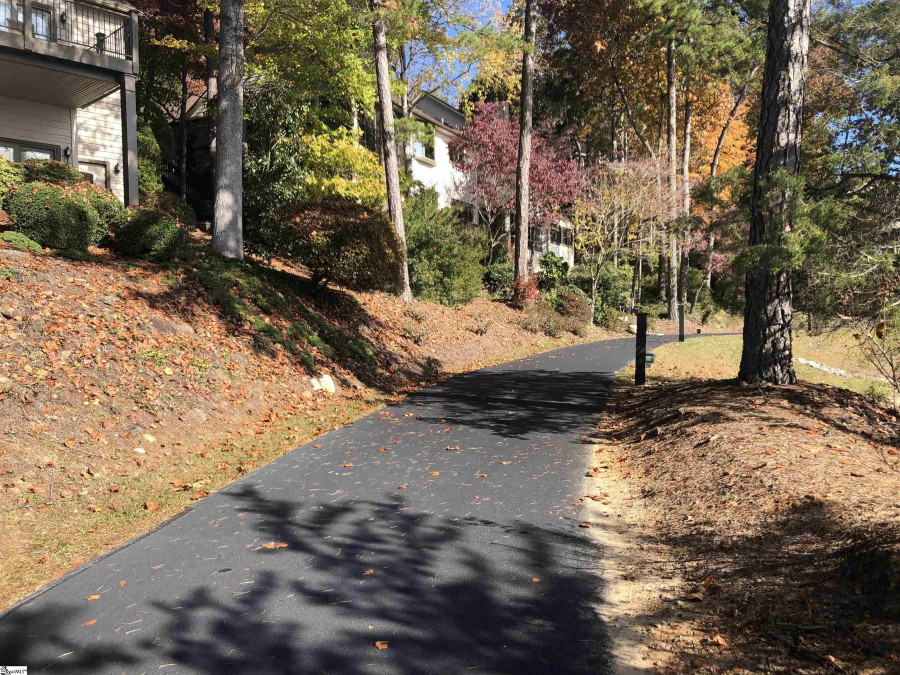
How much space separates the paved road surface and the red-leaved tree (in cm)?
2576

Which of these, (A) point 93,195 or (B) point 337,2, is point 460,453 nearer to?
(A) point 93,195

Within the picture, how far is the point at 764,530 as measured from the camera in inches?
188

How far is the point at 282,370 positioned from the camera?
419 inches

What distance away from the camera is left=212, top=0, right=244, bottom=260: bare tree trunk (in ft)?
44.4

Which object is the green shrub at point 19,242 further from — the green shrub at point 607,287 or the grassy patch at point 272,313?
the green shrub at point 607,287

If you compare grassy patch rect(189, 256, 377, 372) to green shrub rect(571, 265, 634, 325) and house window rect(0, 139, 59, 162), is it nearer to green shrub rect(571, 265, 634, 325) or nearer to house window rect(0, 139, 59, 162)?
house window rect(0, 139, 59, 162)

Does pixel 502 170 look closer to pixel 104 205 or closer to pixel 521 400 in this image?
pixel 104 205

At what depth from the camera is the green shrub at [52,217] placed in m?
10.7

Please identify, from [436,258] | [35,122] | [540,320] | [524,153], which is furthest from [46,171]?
[524,153]

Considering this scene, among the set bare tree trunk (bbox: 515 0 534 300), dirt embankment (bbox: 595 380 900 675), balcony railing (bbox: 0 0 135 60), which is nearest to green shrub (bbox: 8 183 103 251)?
balcony railing (bbox: 0 0 135 60)

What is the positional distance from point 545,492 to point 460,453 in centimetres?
164

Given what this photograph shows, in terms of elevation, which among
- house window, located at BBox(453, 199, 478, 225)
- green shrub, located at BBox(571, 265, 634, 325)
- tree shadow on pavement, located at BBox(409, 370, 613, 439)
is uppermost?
house window, located at BBox(453, 199, 478, 225)

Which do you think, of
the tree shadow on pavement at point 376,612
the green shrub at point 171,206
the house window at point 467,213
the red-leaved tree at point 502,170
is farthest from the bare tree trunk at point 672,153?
the tree shadow on pavement at point 376,612

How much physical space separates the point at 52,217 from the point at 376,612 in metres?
10.2
